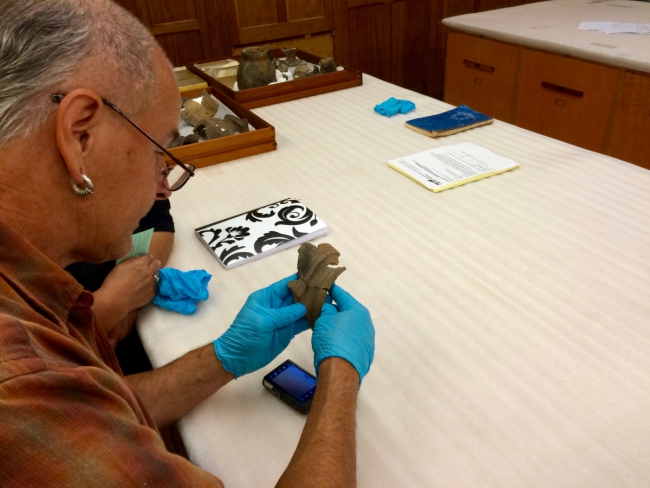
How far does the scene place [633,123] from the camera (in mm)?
2238

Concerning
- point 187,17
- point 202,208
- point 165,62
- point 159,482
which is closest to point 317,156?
point 202,208

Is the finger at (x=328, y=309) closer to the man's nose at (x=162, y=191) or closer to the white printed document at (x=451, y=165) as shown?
the man's nose at (x=162, y=191)

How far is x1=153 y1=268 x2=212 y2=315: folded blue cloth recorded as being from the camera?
1.06 metres

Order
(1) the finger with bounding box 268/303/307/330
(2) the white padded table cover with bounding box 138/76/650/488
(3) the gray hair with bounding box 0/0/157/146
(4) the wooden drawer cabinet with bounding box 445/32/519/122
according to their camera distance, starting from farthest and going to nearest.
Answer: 1. (4) the wooden drawer cabinet with bounding box 445/32/519/122
2. (1) the finger with bounding box 268/303/307/330
3. (2) the white padded table cover with bounding box 138/76/650/488
4. (3) the gray hair with bounding box 0/0/157/146

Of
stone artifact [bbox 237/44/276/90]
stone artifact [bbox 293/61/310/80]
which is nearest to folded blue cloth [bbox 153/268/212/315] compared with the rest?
stone artifact [bbox 237/44/276/90]

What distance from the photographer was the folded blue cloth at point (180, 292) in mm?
1058

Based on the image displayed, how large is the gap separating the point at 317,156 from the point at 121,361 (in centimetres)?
86

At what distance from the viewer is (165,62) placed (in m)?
0.71

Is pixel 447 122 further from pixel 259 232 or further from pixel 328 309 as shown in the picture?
pixel 328 309

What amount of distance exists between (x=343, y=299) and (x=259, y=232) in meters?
0.42

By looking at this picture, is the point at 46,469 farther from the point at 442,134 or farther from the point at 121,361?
the point at 442,134

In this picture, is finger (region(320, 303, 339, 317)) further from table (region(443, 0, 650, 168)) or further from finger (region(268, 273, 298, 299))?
table (region(443, 0, 650, 168))

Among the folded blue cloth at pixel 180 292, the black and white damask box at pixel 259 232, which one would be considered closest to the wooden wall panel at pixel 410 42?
the black and white damask box at pixel 259 232

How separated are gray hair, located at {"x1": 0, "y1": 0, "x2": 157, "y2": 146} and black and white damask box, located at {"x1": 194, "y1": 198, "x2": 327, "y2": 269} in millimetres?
630
